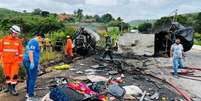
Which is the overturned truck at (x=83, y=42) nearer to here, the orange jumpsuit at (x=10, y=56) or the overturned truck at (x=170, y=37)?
the overturned truck at (x=170, y=37)

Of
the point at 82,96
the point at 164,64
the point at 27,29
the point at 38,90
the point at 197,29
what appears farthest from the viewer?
the point at 197,29

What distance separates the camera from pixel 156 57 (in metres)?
29.4

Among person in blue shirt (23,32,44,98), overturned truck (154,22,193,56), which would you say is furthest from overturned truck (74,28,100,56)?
person in blue shirt (23,32,44,98)

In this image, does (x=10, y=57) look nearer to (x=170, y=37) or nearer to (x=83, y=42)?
(x=83, y=42)

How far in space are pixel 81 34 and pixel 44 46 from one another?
3197 millimetres

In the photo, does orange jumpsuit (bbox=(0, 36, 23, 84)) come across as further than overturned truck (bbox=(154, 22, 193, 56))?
No

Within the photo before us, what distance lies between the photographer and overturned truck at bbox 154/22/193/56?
29.0 m

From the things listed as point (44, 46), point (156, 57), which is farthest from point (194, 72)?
point (44, 46)

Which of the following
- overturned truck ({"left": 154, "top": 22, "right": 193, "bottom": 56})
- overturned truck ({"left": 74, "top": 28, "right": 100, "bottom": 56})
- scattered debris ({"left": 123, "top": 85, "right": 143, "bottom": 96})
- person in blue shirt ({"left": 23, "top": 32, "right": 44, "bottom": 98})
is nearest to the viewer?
person in blue shirt ({"left": 23, "top": 32, "right": 44, "bottom": 98})

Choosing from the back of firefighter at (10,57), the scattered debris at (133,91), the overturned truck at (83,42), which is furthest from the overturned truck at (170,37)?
the back of firefighter at (10,57)

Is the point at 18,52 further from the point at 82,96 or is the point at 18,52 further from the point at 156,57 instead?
the point at 156,57

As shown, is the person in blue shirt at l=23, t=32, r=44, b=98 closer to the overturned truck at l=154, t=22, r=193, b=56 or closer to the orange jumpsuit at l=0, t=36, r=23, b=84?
the orange jumpsuit at l=0, t=36, r=23, b=84

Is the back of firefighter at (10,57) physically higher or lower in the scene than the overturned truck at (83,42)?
higher

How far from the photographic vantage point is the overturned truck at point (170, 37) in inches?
1143
